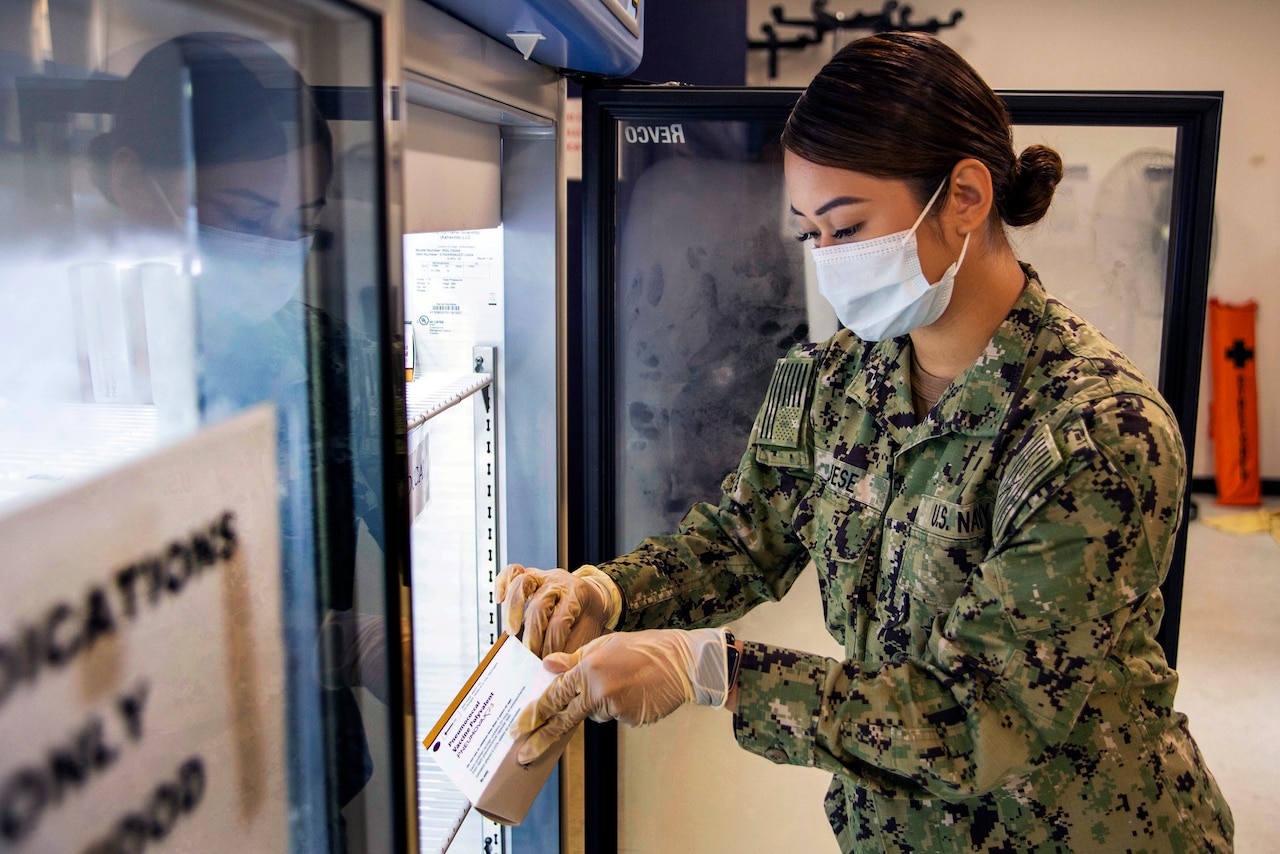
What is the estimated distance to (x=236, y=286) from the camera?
704mm

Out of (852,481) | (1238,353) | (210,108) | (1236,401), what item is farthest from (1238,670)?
(210,108)

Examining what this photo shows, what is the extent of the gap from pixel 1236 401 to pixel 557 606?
5921 mm

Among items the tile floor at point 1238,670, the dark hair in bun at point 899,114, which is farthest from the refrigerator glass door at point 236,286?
the tile floor at point 1238,670

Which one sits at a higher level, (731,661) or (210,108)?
(210,108)

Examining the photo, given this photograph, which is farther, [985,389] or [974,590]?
[985,389]

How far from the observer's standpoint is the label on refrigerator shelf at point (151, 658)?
52 centimetres

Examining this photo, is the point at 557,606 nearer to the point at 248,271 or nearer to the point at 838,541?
the point at 838,541

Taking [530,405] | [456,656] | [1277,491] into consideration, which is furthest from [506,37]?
[1277,491]

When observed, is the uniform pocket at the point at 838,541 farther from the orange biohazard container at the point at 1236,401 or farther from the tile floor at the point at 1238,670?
the orange biohazard container at the point at 1236,401

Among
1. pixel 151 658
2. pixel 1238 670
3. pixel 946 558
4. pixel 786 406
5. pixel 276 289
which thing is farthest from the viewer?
pixel 1238 670

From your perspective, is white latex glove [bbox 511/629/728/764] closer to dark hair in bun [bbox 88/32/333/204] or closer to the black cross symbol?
dark hair in bun [bbox 88/32/333/204]

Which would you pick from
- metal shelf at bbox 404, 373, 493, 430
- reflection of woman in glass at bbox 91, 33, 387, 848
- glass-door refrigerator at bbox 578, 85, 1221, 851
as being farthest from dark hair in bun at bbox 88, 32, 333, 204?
glass-door refrigerator at bbox 578, 85, 1221, 851

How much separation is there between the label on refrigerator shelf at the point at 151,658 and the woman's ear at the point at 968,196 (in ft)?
2.85

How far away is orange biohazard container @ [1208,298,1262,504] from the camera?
5859 millimetres
